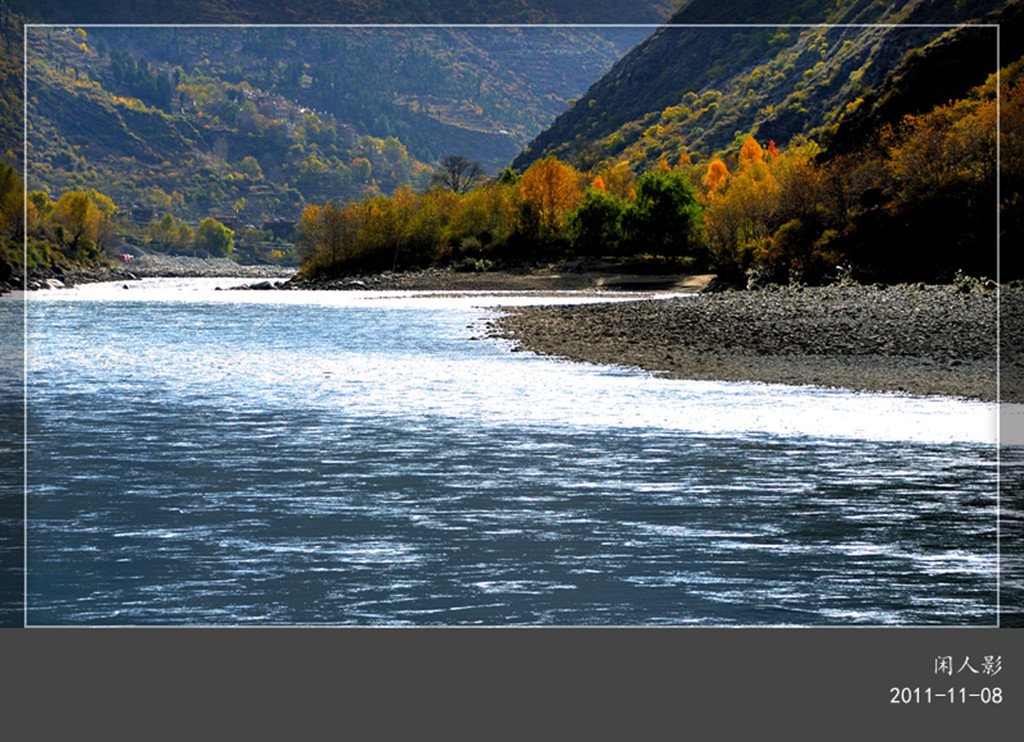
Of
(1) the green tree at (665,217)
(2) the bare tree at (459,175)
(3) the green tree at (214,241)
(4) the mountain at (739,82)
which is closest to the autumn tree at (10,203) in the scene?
(4) the mountain at (739,82)

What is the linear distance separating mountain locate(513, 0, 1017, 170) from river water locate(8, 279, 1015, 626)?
74.1m

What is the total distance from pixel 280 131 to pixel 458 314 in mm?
16593

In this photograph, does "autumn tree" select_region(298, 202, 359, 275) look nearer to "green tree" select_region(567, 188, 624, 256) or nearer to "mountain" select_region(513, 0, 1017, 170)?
"green tree" select_region(567, 188, 624, 256)

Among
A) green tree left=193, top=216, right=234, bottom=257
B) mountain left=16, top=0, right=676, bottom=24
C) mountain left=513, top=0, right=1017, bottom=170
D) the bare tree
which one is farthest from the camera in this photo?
green tree left=193, top=216, right=234, bottom=257

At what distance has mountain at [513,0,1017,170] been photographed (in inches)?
4183

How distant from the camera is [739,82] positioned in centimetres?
12975

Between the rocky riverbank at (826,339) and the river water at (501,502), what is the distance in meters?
2.36

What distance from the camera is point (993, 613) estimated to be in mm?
8422

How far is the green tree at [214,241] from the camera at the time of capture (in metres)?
149

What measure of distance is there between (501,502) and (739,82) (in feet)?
408

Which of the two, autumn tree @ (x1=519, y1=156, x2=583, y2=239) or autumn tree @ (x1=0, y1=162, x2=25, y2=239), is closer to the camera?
autumn tree @ (x1=0, y1=162, x2=25, y2=239)

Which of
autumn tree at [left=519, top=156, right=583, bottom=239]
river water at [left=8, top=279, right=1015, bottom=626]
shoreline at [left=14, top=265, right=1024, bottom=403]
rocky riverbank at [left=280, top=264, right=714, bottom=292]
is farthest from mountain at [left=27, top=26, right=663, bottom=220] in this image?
autumn tree at [left=519, top=156, right=583, bottom=239]

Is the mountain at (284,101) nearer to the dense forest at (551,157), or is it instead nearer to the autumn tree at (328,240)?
the dense forest at (551,157)

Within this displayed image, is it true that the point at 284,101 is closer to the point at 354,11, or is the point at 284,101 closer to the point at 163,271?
the point at 354,11
